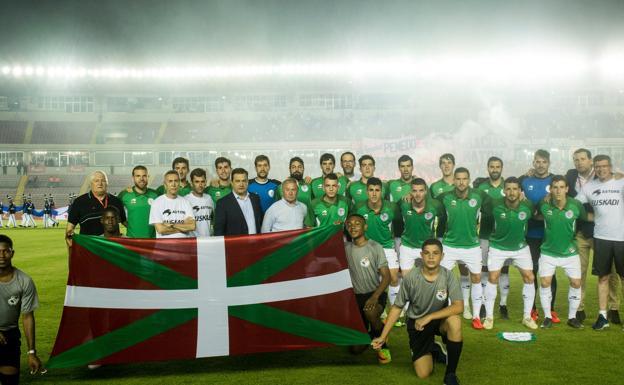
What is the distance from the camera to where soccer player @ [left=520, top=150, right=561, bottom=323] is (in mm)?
6844

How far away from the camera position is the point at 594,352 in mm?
5262

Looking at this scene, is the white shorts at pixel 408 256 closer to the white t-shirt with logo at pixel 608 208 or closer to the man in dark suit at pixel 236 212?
the man in dark suit at pixel 236 212

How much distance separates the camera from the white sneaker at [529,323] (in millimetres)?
6279

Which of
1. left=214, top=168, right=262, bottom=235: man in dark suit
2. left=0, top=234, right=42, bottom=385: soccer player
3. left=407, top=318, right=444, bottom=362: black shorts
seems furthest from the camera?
left=214, top=168, right=262, bottom=235: man in dark suit

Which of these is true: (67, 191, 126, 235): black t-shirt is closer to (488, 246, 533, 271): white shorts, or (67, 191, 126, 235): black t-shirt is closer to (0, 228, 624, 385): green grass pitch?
(0, 228, 624, 385): green grass pitch

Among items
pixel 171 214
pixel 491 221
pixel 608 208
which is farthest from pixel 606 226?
pixel 171 214

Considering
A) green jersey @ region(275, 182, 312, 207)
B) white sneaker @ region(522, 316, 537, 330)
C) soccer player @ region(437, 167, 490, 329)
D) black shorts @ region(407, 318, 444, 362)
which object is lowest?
white sneaker @ region(522, 316, 537, 330)

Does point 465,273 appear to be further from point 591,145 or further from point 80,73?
point 80,73

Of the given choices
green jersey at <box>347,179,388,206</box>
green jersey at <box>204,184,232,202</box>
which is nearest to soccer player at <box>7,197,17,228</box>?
green jersey at <box>204,184,232,202</box>

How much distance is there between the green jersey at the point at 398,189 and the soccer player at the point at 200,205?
253 cm

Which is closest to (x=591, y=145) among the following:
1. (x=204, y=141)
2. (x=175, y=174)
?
(x=204, y=141)

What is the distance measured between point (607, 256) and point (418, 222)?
7.43ft

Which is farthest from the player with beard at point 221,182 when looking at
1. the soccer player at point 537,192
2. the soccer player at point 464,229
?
the soccer player at point 537,192

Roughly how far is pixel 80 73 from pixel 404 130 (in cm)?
2671
